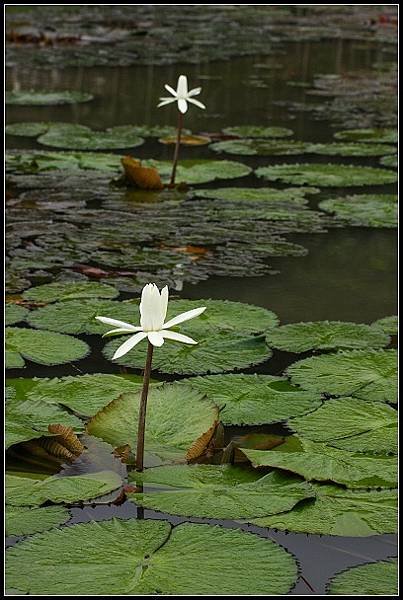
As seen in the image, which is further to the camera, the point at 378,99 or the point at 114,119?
the point at 378,99

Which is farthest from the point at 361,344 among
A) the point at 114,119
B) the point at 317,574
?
the point at 114,119

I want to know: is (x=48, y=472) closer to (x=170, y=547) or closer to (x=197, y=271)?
(x=170, y=547)

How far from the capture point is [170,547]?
6.74 ft

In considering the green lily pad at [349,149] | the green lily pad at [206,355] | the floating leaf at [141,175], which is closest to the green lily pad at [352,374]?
the green lily pad at [206,355]

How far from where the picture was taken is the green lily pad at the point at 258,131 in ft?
22.0

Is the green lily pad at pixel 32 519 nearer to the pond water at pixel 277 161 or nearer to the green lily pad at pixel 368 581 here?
the pond water at pixel 277 161

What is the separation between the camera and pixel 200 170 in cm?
562

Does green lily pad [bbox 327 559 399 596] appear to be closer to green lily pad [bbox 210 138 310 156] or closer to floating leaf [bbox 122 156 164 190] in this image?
floating leaf [bbox 122 156 164 190]

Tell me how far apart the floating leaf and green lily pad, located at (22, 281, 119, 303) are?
1.52m

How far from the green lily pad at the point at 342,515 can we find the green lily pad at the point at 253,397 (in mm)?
407

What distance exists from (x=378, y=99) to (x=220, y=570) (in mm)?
6812

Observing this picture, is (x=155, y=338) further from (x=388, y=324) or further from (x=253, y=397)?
(x=388, y=324)

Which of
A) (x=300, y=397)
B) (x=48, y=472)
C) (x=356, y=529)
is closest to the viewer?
(x=356, y=529)

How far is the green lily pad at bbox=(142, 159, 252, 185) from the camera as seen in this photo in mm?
5504
